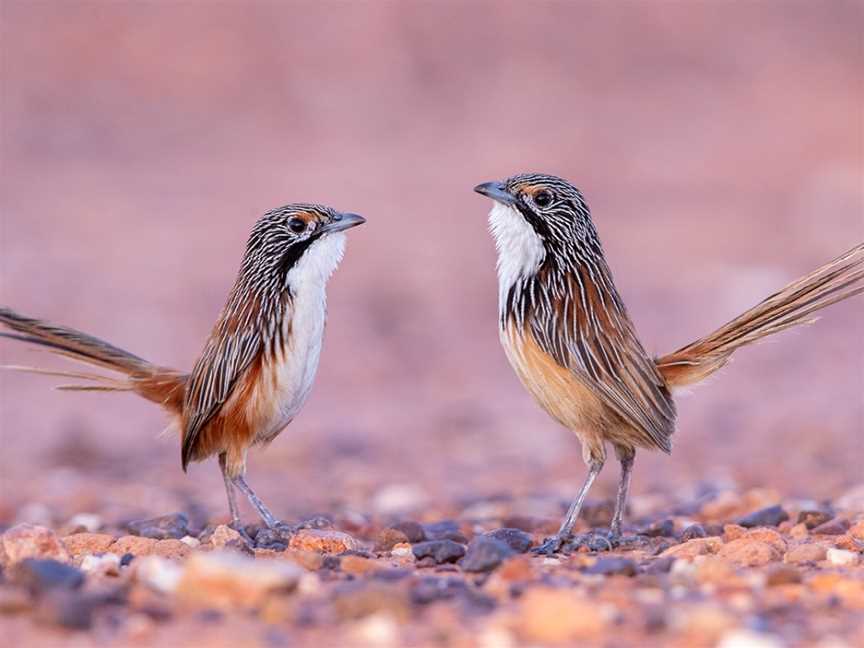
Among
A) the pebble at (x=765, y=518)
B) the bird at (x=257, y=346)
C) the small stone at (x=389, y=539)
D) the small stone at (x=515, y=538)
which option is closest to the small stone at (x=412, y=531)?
the small stone at (x=389, y=539)

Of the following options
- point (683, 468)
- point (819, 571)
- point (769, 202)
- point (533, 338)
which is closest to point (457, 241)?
point (769, 202)

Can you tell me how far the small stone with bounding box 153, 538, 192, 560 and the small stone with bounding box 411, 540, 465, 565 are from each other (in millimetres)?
1136

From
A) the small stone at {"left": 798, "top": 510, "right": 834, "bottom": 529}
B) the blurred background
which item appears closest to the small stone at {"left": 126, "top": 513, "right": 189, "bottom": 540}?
the blurred background

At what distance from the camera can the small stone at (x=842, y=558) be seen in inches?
249

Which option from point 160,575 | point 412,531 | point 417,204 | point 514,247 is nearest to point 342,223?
point 514,247

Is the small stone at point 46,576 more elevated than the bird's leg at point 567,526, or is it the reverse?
the bird's leg at point 567,526

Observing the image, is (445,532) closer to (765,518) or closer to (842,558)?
(765,518)

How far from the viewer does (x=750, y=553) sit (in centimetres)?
636

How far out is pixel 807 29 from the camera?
32.2 metres

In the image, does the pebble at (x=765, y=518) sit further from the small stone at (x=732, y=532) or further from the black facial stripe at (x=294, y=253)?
the black facial stripe at (x=294, y=253)

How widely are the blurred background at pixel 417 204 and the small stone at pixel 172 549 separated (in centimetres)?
193

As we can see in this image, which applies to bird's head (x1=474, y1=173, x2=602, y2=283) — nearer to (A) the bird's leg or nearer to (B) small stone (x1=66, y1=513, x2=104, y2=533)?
(A) the bird's leg

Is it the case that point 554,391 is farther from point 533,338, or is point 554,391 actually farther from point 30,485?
point 30,485

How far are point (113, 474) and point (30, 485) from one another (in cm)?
117
